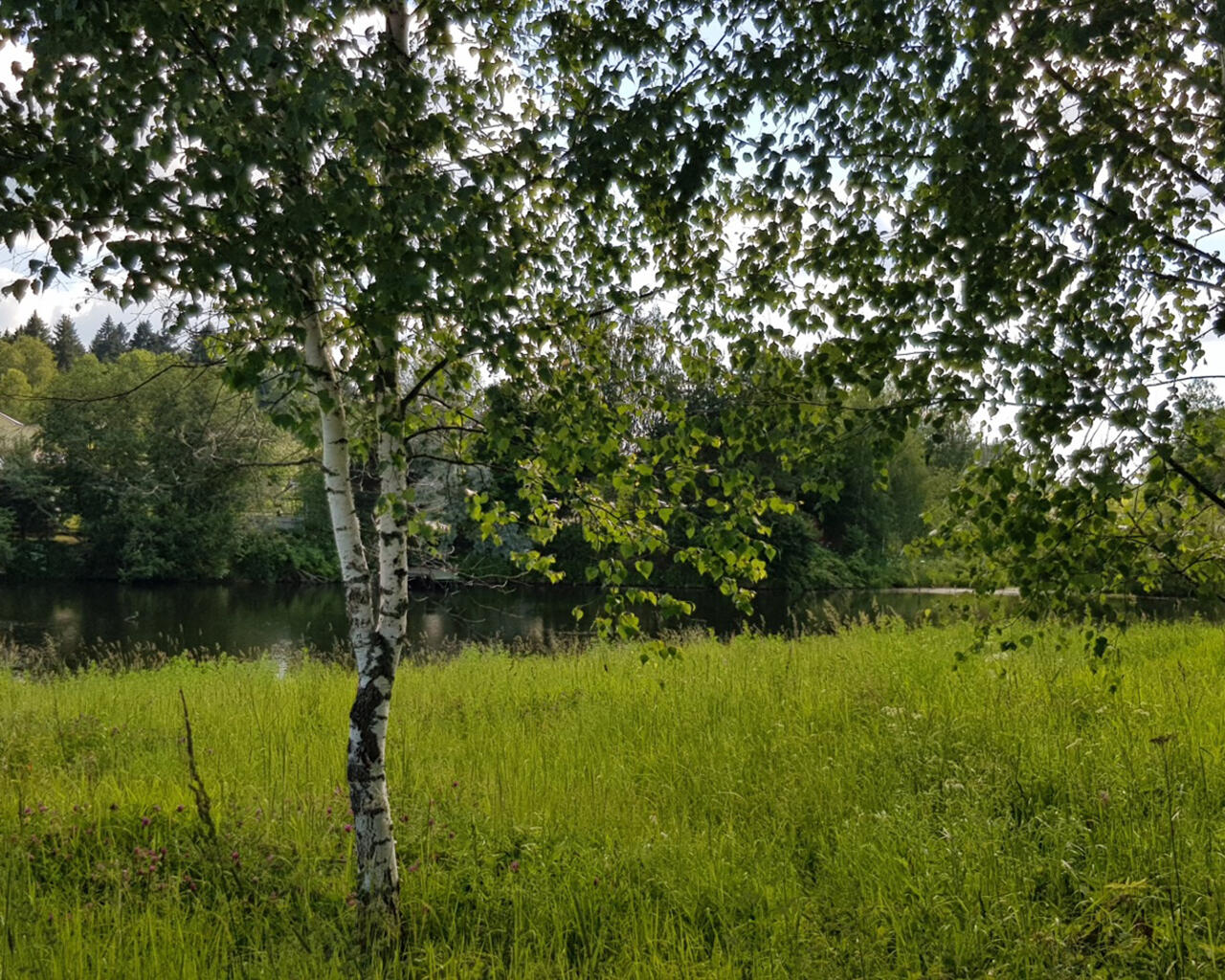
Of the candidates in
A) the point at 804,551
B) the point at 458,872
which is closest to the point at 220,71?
the point at 458,872

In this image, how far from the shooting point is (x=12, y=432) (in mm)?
43562

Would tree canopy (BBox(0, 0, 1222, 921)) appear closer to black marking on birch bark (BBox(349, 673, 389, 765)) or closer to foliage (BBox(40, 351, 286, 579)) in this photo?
black marking on birch bark (BBox(349, 673, 389, 765))

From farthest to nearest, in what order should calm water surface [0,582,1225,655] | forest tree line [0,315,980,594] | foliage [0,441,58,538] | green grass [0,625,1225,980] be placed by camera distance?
foliage [0,441,58,538] → forest tree line [0,315,980,594] → calm water surface [0,582,1225,655] → green grass [0,625,1225,980]

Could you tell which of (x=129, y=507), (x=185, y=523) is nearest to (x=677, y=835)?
(x=185, y=523)

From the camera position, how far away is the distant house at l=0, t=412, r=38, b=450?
38.2 meters

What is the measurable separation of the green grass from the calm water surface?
24.5 ft

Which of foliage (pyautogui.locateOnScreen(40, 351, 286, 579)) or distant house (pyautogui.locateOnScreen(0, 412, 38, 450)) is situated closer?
foliage (pyautogui.locateOnScreen(40, 351, 286, 579))

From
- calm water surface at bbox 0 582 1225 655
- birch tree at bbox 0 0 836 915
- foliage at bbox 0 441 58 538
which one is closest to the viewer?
birch tree at bbox 0 0 836 915

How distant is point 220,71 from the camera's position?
8.07 feet

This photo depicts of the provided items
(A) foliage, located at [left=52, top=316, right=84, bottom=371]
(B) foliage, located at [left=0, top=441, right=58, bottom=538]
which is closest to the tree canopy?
(B) foliage, located at [left=0, top=441, right=58, bottom=538]

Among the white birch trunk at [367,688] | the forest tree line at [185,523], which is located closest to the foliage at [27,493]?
the forest tree line at [185,523]

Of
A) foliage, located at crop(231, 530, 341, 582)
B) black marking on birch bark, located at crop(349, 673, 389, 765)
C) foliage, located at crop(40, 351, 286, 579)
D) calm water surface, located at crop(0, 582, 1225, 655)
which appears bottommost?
calm water surface, located at crop(0, 582, 1225, 655)

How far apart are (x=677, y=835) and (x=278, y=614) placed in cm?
2199

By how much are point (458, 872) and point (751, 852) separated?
1426 millimetres
